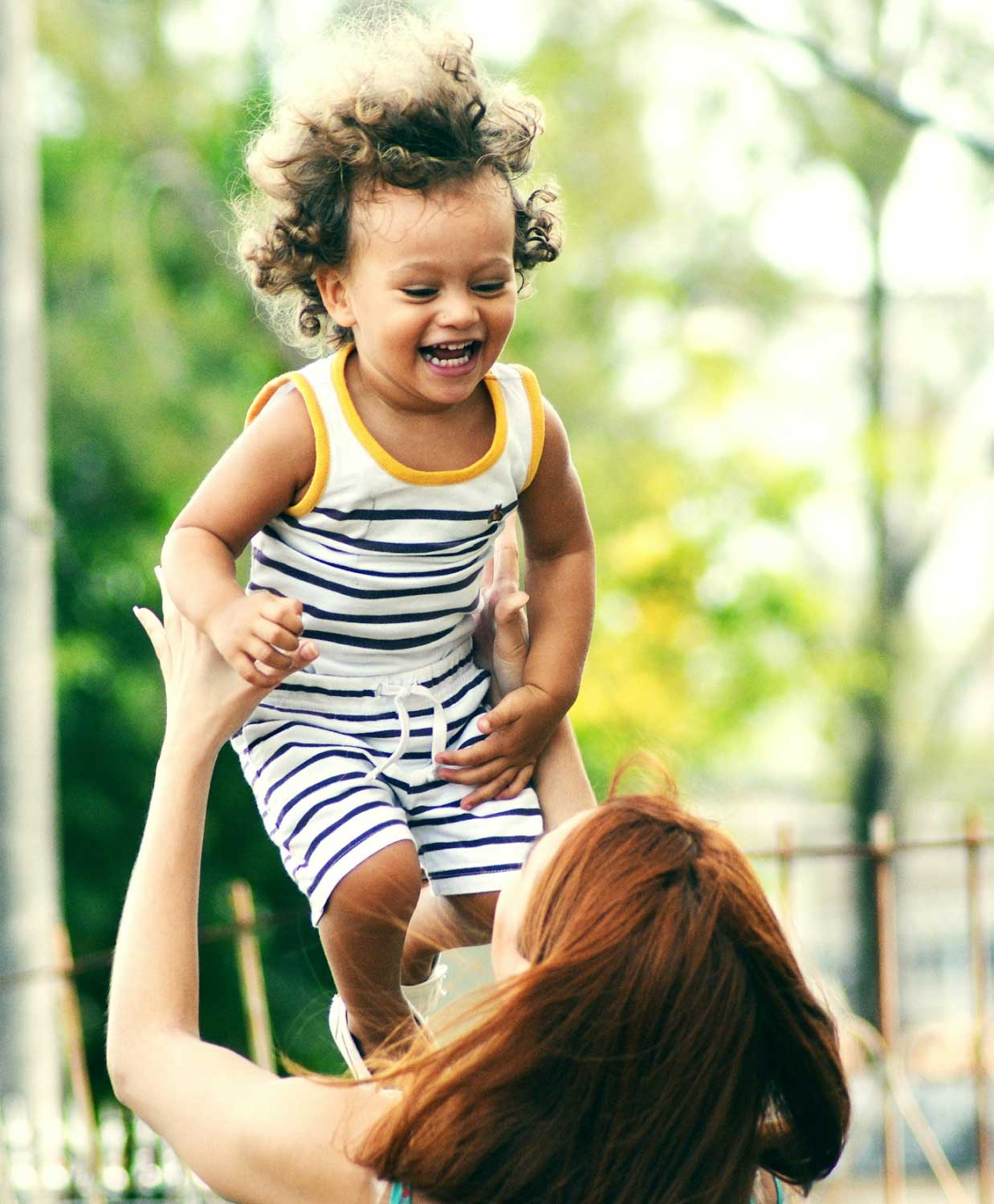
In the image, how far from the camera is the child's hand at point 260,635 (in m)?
1.30

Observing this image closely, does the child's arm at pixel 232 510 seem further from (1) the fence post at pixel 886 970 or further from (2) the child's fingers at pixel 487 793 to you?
(1) the fence post at pixel 886 970

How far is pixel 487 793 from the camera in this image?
1474 mm

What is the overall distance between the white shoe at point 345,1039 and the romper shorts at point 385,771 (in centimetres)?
15

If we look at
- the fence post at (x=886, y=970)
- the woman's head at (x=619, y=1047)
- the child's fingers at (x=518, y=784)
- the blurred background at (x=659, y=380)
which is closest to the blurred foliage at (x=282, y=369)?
the blurred background at (x=659, y=380)

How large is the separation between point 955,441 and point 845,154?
7.24 ft

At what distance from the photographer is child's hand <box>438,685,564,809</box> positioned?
1.46 m

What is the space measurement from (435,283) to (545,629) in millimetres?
387

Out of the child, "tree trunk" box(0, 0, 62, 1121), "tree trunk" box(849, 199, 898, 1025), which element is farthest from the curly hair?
"tree trunk" box(849, 199, 898, 1025)

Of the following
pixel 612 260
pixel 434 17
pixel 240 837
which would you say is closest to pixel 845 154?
pixel 612 260

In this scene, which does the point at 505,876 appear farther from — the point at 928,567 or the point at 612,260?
the point at 928,567

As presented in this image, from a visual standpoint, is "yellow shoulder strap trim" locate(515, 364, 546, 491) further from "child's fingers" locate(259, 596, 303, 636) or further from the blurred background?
the blurred background

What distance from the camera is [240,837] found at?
331 inches

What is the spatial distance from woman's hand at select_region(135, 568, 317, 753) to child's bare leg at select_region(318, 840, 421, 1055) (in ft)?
0.57

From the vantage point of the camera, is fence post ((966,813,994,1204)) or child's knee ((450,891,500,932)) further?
fence post ((966,813,994,1204))
